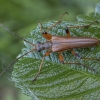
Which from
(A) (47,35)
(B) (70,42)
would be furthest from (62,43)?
(A) (47,35)

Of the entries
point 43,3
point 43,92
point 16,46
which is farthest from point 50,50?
point 43,3

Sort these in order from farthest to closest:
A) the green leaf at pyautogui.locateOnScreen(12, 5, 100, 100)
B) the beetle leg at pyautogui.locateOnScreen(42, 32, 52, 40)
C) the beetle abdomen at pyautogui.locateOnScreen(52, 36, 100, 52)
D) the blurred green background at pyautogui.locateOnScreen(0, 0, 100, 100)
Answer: the blurred green background at pyautogui.locateOnScreen(0, 0, 100, 100) < the beetle abdomen at pyautogui.locateOnScreen(52, 36, 100, 52) < the beetle leg at pyautogui.locateOnScreen(42, 32, 52, 40) < the green leaf at pyautogui.locateOnScreen(12, 5, 100, 100)

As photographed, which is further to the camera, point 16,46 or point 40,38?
point 16,46

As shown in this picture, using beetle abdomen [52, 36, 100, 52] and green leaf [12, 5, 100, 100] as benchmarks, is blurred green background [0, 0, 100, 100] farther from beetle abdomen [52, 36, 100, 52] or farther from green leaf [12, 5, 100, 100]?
green leaf [12, 5, 100, 100]

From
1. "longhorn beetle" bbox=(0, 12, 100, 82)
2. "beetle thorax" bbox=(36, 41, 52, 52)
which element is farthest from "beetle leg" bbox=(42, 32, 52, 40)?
"beetle thorax" bbox=(36, 41, 52, 52)

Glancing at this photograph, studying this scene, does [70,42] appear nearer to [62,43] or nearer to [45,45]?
[62,43]

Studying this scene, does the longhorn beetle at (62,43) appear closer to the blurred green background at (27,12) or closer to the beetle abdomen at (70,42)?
the beetle abdomen at (70,42)

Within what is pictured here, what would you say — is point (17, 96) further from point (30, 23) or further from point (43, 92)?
point (43, 92)

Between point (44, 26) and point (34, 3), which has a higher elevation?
point (34, 3)
